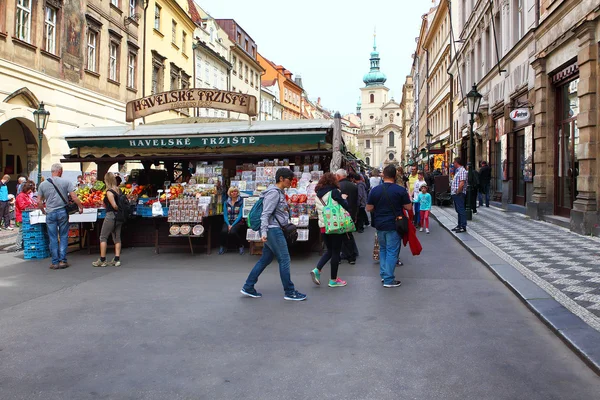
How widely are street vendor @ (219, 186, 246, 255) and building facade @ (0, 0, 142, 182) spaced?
34.4 ft

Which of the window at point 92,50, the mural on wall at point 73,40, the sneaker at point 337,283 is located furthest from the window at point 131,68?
the sneaker at point 337,283

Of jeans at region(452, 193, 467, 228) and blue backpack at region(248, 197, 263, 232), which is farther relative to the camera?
jeans at region(452, 193, 467, 228)

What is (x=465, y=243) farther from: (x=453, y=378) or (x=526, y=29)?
(x=526, y=29)

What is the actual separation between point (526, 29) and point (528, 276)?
12.4 meters

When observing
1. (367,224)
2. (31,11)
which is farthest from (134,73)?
(367,224)

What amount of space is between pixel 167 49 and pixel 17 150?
13667mm

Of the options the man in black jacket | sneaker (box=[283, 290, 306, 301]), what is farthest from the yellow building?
sneaker (box=[283, 290, 306, 301])

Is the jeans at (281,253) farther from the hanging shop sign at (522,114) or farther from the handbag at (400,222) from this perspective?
the hanging shop sign at (522,114)

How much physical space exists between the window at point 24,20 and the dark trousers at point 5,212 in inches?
221

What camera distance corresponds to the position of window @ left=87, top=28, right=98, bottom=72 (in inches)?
910

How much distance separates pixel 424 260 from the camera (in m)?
9.78

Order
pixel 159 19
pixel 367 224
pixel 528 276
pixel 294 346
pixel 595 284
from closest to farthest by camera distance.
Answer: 1. pixel 294 346
2. pixel 595 284
3. pixel 528 276
4. pixel 367 224
5. pixel 159 19

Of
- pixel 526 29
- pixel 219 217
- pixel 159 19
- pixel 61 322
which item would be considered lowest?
pixel 61 322

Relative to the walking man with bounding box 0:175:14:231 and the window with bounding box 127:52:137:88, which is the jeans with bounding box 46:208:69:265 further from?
the window with bounding box 127:52:137:88
